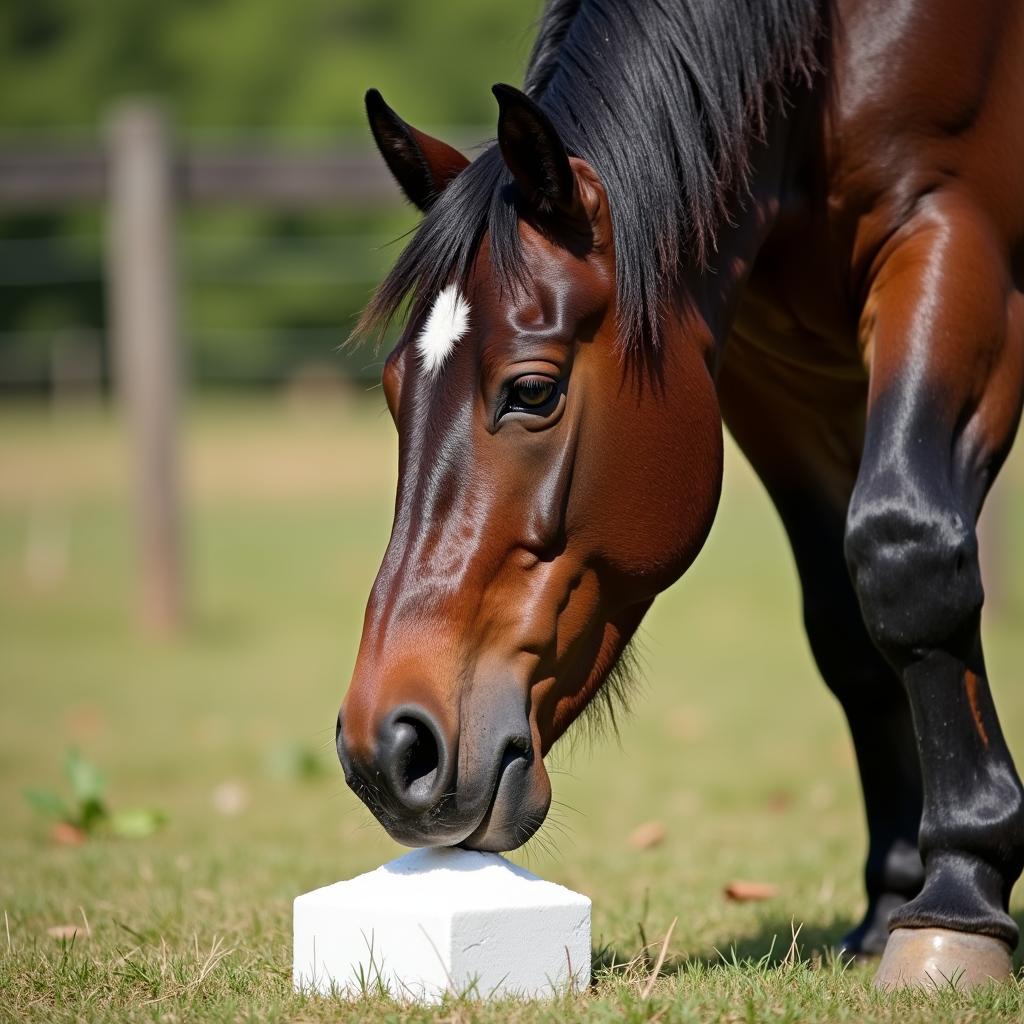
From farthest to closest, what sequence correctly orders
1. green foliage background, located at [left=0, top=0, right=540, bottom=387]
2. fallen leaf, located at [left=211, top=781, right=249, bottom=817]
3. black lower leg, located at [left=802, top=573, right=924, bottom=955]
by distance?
1. green foliage background, located at [left=0, top=0, right=540, bottom=387]
2. fallen leaf, located at [left=211, top=781, right=249, bottom=817]
3. black lower leg, located at [left=802, top=573, right=924, bottom=955]

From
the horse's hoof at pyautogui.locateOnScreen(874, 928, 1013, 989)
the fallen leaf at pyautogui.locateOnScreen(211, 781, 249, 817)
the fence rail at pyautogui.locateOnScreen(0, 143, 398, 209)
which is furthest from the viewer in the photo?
the fence rail at pyautogui.locateOnScreen(0, 143, 398, 209)

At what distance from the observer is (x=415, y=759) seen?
7.79ft

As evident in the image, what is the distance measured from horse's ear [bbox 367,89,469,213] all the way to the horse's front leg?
2.91 feet

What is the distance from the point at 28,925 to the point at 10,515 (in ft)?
45.0

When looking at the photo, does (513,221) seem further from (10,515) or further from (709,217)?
(10,515)

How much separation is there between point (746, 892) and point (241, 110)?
37.9 m

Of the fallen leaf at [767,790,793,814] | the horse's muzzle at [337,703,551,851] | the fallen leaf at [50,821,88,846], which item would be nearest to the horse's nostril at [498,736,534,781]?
the horse's muzzle at [337,703,551,851]

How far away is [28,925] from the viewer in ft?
11.0

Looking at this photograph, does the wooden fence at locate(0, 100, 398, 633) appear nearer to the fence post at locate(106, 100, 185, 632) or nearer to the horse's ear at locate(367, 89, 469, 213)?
the fence post at locate(106, 100, 185, 632)

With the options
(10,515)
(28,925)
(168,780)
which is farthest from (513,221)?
(10,515)

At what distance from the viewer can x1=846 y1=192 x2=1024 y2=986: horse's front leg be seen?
8.76 feet

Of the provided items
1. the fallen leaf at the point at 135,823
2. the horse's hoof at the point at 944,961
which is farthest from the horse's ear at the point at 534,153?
the fallen leaf at the point at 135,823

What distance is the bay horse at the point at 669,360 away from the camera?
247 cm

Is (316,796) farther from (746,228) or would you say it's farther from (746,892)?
(746,228)
